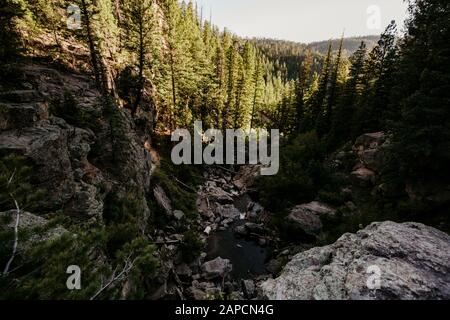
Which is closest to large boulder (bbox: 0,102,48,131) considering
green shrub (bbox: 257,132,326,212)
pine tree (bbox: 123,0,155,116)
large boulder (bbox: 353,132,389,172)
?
pine tree (bbox: 123,0,155,116)

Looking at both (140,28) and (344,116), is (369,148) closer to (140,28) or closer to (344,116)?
(344,116)

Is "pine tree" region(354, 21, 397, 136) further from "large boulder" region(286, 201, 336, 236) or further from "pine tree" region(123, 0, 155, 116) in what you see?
"pine tree" region(123, 0, 155, 116)

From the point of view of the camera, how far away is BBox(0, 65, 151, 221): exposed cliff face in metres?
10.5

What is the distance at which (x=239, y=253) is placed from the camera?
795 inches

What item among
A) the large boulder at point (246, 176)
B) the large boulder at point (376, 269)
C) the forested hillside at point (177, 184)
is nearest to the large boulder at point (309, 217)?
the forested hillside at point (177, 184)

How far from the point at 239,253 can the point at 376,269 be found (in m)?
13.4

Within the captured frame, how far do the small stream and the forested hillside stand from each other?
6.3 inches

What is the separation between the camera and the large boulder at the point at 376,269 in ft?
23.9

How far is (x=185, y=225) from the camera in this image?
21438mm

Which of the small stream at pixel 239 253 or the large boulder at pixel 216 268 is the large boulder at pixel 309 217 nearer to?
the small stream at pixel 239 253

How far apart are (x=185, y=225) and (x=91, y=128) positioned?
10612 mm

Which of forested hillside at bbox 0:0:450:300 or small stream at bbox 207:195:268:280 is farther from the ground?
forested hillside at bbox 0:0:450:300

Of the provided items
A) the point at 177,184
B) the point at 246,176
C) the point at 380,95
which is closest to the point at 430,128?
the point at 380,95
